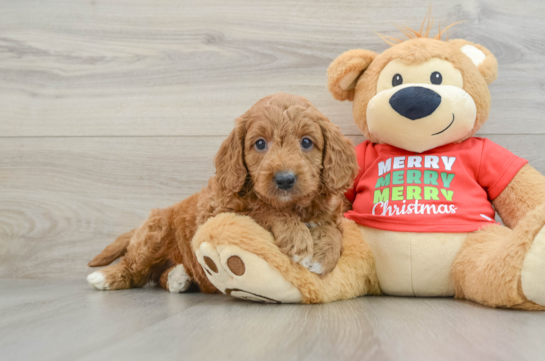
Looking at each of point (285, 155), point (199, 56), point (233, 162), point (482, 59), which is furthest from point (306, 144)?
point (199, 56)

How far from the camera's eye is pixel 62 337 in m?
0.83

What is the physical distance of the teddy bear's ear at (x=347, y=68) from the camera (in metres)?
1.42

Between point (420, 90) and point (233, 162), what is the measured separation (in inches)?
23.3

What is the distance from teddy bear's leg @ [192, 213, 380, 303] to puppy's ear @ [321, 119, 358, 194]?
8.9 inches

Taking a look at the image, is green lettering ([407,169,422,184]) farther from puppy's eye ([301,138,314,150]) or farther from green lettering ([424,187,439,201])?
puppy's eye ([301,138,314,150])

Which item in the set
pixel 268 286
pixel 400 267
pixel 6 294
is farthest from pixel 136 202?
pixel 400 267

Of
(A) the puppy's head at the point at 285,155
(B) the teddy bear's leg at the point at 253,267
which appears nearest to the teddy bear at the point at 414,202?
(B) the teddy bear's leg at the point at 253,267

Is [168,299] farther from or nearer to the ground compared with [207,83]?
nearer to the ground

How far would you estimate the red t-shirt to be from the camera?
126 cm

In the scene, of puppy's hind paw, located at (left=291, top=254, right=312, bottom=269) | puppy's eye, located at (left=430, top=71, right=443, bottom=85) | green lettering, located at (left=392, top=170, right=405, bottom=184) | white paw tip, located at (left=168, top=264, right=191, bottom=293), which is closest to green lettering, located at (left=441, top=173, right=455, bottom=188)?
green lettering, located at (left=392, top=170, right=405, bottom=184)

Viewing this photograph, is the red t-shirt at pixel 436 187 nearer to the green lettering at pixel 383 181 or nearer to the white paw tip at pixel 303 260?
the green lettering at pixel 383 181

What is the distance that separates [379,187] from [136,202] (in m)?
1.01

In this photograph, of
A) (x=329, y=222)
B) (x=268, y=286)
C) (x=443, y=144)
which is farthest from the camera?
(x=443, y=144)

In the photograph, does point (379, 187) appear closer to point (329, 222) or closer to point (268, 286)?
point (329, 222)
